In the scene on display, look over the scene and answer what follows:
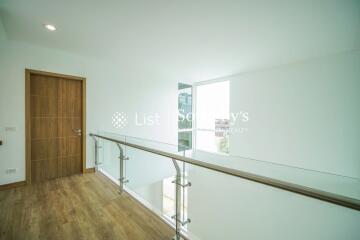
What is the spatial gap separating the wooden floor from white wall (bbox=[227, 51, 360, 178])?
3.46 metres

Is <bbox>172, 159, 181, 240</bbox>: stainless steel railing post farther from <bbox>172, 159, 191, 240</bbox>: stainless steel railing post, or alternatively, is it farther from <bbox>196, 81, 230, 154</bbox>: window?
<bbox>196, 81, 230, 154</bbox>: window

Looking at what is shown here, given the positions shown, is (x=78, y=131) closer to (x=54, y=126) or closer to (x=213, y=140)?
(x=54, y=126)

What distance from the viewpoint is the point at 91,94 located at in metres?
3.71

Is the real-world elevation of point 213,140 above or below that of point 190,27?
below

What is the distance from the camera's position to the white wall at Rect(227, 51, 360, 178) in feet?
10.3

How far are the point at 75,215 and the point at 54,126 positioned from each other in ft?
6.82

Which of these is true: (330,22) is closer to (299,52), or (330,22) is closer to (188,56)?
(299,52)

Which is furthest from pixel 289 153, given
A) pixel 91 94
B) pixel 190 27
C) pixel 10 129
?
pixel 10 129

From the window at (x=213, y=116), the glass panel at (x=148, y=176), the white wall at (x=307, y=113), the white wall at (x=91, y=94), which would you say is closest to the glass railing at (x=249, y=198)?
the glass panel at (x=148, y=176)

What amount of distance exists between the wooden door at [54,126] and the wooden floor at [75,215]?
54 cm

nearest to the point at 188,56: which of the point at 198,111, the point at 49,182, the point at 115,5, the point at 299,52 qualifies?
the point at 115,5

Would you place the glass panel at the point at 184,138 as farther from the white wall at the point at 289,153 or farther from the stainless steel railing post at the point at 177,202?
the stainless steel railing post at the point at 177,202

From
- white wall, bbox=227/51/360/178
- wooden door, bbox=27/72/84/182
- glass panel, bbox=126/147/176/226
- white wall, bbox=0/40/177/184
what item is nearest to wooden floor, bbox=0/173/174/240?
glass panel, bbox=126/147/176/226

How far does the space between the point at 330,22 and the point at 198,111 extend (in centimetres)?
430
